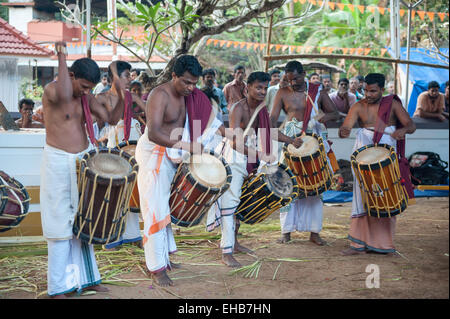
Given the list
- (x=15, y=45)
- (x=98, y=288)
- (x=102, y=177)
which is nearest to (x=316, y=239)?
(x=98, y=288)

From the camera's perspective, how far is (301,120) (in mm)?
6543

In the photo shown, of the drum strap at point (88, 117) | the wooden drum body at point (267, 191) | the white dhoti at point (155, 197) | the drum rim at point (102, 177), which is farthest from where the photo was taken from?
the wooden drum body at point (267, 191)

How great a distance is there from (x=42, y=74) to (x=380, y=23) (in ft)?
47.1

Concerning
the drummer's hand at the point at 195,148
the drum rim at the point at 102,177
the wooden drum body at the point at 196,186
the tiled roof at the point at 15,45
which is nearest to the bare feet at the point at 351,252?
the wooden drum body at the point at 196,186

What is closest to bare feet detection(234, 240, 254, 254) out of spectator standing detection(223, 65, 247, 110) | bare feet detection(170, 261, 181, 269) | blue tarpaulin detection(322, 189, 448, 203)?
bare feet detection(170, 261, 181, 269)

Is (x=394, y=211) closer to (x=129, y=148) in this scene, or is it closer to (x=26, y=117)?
(x=129, y=148)

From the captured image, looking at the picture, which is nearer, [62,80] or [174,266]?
[62,80]

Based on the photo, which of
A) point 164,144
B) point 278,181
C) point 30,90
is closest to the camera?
point 164,144

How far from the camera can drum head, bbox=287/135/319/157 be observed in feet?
19.1

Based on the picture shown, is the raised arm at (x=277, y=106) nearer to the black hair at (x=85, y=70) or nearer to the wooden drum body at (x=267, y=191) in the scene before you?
the wooden drum body at (x=267, y=191)

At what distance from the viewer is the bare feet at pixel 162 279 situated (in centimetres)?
473

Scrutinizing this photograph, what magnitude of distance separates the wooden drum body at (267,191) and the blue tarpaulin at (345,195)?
167 inches

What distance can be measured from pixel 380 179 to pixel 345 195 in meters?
4.20

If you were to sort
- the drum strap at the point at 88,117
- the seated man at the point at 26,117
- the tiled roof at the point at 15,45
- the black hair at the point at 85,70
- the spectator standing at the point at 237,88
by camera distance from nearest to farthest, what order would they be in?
the black hair at the point at 85,70, the drum strap at the point at 88,117, the seated man at the point at 26,117, the spectator standing at the point at 237,88, the tiled roof at the point at 15,45
